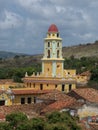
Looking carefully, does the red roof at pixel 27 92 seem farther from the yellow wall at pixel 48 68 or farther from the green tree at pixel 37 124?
the green tree at pixel 37 124

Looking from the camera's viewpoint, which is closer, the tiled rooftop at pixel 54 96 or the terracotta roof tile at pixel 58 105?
the terracotta roof tile at pixel 58 105

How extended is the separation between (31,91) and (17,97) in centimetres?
147

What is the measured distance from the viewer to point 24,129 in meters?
17.8

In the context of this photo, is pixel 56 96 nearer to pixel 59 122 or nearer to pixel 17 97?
pixel 17 97

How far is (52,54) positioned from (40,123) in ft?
82.5

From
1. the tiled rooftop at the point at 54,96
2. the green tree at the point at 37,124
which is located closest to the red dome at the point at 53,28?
the tiled rooftop at the point at 54,96

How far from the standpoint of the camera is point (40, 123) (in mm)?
18125

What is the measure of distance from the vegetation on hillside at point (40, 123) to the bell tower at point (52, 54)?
23.1m

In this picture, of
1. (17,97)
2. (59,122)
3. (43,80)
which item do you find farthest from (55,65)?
(59,122)

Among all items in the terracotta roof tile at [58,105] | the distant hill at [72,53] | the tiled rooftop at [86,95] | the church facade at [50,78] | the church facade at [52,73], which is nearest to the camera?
the terracotta roof tile at [58,105]

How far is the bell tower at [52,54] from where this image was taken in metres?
43.0

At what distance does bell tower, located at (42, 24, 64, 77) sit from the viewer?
4297 centimetres

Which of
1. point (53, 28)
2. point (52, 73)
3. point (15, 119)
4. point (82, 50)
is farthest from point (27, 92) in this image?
point (82, 50)

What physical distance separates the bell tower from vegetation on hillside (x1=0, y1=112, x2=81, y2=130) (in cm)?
2305
